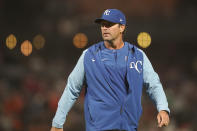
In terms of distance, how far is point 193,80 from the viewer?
13.6 metres

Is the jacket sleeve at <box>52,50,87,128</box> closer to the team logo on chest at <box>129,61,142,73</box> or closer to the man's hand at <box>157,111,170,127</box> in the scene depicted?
the team logo on chest at <box>129,61,142,73</box>

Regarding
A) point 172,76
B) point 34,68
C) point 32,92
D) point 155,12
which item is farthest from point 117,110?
point 155,12

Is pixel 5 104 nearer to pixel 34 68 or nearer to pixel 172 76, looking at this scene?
pixel 34 68

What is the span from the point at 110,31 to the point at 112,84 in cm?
53

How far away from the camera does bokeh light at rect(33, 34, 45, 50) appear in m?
15.1

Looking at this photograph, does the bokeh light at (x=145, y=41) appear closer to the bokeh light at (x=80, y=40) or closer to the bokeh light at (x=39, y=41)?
the bokeh light at (x=39, y=41)

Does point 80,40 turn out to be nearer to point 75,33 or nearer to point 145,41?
point 75,33

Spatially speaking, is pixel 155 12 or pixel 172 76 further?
pixel 155 12

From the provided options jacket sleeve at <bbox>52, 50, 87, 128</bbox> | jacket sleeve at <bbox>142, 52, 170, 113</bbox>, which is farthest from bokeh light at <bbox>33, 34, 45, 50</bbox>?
jacket sleeve at <bbox>142, 52, 170, 113</bbox>

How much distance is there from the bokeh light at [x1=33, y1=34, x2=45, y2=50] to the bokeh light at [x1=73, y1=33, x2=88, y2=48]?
106cm

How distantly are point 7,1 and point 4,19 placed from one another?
80 centimetres

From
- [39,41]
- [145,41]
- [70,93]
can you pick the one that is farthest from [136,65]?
[39,41]

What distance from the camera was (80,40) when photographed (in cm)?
1705

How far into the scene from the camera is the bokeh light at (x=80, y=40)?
15.9 metres
